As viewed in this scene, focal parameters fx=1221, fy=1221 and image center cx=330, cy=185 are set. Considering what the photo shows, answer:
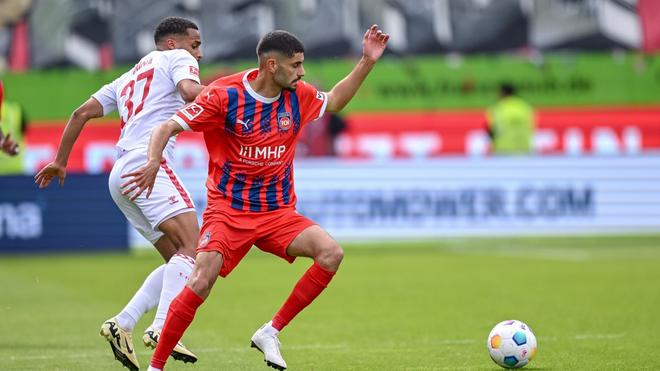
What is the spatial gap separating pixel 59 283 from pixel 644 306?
6.66 m

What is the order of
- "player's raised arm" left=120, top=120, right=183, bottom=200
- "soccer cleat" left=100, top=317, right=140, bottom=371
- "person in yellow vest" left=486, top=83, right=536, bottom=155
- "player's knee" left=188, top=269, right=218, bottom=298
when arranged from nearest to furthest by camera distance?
"player's raised arm" left=120, top=120, right=183, bottom=200
"player's knee" left=188, top=269, right=218, bottom=298
"soccer cleat" left=100, top=317, right=140, bottom=371
"person in yellow vest" left=486, top=83, right=536, bottom=155

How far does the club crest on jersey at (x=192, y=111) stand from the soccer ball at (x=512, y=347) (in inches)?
88.1

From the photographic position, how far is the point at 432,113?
29094 mm

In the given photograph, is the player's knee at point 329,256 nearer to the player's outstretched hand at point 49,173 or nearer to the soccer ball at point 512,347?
the soccer ball at point 512,347

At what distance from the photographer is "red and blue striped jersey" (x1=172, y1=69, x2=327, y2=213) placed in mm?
7039

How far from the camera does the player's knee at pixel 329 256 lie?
7.12m

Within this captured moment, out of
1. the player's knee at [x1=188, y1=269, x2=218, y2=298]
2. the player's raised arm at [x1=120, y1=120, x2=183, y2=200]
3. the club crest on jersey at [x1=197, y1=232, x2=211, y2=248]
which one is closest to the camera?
the player's raised arm at [x1=120, y1=120, x2=183, y2=200]

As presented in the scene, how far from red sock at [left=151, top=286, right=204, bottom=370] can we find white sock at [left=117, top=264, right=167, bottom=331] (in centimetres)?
92

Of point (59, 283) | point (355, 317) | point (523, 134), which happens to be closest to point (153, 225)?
point (355, 317)

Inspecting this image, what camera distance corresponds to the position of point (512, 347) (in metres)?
7.26

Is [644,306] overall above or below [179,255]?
below

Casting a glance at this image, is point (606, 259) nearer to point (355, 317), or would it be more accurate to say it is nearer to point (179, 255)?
point (355, 317)

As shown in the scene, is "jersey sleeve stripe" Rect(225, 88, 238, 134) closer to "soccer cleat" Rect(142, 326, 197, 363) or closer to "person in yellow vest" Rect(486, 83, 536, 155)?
"soccer cleat" Rect(142, 326, 197, 363)

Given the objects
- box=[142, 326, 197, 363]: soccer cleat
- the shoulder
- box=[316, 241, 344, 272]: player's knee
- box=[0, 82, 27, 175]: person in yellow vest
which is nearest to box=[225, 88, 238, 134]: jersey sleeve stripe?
the shoulder
